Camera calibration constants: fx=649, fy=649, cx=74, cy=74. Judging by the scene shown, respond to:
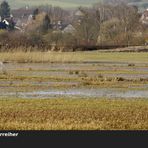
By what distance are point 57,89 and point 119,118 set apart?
32.3ft

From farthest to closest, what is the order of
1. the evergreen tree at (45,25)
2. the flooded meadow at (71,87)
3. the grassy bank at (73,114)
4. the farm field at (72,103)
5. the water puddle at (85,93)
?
the evergreen tree at (45,25) → the flooded meadow at (71,87) → the water puddle at (85,93) → the farm field at (72,103) → the grassy bank at (73,114)

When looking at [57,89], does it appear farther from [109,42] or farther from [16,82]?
[109,42]

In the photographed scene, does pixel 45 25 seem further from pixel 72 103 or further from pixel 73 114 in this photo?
pixel 73 114

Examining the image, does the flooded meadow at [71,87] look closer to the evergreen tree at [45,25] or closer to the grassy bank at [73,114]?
the grassy bank at [73,114]

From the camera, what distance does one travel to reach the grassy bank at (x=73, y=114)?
1700 centimetres

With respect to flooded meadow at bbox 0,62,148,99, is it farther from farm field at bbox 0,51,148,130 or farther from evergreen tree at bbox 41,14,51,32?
evergreen tree at bbox 41,14,51,32

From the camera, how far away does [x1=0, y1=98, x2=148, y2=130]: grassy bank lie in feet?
55.8

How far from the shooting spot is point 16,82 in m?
31.5
